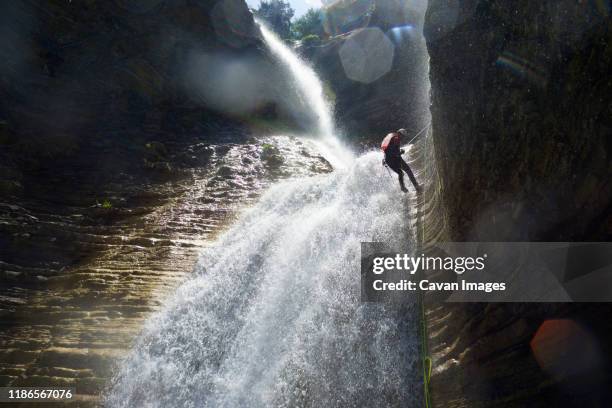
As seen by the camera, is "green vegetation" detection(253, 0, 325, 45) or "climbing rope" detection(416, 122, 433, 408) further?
"green vegetation" detection(253, 0, 325, 45)

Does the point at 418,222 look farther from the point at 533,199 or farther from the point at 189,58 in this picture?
the point at 189,58

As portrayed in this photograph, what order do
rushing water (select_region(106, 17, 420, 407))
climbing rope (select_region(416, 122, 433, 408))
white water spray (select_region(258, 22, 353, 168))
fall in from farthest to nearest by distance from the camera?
1. white water spray (select_region(258, 22, 353, 168))
2. rushing water (select_region(106, 17, 420, 407))
3. climbing rope (select_region(416, 122, 433, 408))

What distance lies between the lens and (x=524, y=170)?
436 centimetres

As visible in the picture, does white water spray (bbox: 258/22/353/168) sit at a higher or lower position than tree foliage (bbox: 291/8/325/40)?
lower

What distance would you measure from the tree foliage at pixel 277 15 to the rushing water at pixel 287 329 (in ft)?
130

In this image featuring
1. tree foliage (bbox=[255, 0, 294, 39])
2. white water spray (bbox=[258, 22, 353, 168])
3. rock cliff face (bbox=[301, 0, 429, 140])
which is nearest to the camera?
white water spray (bbox=[258, 22, 353, 168])

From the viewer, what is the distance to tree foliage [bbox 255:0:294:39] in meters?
44.0

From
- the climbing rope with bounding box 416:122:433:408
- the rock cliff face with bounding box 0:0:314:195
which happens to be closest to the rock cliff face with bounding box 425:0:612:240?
the climbing rope with bounding box 416:122:433:408

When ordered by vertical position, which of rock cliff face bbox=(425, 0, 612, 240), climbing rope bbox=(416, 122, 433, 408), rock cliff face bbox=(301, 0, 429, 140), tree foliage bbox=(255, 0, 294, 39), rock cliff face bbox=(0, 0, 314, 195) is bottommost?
climbing rope bbox=(416, 122, 433, 408)

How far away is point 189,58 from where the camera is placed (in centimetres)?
2150

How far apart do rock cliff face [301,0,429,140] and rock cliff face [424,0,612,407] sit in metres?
19.3

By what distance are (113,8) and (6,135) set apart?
10994 millimetres

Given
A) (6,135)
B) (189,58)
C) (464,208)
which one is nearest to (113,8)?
(189,58)

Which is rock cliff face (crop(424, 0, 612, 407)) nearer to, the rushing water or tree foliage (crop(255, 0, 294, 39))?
the rushing water
